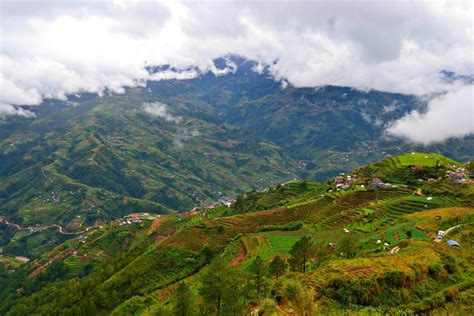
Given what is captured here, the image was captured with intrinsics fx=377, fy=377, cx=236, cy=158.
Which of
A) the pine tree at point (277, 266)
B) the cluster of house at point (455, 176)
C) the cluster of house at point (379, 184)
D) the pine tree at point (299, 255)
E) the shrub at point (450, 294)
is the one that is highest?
the cluster of house at point (455, 176)

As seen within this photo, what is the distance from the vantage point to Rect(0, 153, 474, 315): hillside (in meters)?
53.6

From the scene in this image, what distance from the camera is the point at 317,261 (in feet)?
265

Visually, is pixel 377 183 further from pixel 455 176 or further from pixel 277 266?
pixel 277 266

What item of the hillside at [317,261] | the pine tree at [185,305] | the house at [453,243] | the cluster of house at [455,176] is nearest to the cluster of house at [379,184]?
the hillside at [317,261]

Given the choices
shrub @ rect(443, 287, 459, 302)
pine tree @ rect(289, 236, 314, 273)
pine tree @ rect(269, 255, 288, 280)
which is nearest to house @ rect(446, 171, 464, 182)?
pine tree @ rect(289, 236, 314, 273)

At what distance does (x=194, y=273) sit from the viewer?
11056 centimetres

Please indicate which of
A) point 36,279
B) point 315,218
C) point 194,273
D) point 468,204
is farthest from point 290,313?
point 36,279

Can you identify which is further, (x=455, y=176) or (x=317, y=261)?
(x=455, y=176)

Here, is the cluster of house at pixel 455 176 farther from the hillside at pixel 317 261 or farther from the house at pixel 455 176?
the hillside at pixel 317 261

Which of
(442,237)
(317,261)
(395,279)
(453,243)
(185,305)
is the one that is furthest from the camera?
(442,237)

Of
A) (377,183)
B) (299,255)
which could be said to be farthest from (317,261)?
(377,183)

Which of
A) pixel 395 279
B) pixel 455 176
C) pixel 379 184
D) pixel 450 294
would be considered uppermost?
pixel 455 176

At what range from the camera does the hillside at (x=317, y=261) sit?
53625 millimetres

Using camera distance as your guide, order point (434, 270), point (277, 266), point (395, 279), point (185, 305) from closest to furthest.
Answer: point (395, 279)
point (434, 270)
point (185, 305)
point (277, 266)
